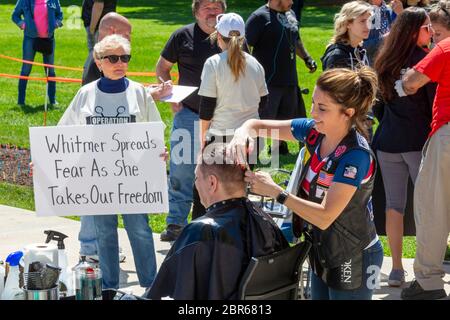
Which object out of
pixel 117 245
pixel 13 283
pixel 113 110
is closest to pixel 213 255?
pixel 13 283

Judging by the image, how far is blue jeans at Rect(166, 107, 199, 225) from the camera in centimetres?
816

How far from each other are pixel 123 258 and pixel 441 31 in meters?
3.04

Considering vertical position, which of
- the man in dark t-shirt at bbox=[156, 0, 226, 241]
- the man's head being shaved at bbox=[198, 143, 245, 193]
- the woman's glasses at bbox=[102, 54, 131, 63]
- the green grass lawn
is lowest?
the green grass lawn

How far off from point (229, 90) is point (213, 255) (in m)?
3.26

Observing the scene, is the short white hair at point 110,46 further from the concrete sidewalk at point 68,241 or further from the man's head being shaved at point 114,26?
the concrete sidewalk at point 68,241

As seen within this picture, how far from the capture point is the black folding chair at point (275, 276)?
4230 mm

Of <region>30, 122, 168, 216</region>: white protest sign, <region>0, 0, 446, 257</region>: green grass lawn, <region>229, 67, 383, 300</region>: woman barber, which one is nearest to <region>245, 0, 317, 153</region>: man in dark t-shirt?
<region>0, 0, 446, 257</region>: green grass lawn

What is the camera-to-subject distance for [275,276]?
14.6 ft

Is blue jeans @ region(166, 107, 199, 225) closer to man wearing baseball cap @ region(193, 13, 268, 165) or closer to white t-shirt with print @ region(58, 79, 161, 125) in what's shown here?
man wearing baseball cap @ region(193, 13, 268, 165)

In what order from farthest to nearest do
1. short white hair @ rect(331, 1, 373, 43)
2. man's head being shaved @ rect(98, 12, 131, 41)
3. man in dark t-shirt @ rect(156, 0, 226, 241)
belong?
1. man in dark t-shirt @ rect(156, 0, 226, 241)
2. short white hair @ rect(331, 1, 373, 43)
3. man's head being shaved @ rect(98, 12, 131, 41)

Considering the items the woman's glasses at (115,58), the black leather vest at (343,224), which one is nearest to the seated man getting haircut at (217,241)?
the black leather vest at (343,224)

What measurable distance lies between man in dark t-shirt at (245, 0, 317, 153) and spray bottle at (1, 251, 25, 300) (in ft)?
19.0

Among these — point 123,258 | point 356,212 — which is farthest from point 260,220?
point 123,258
